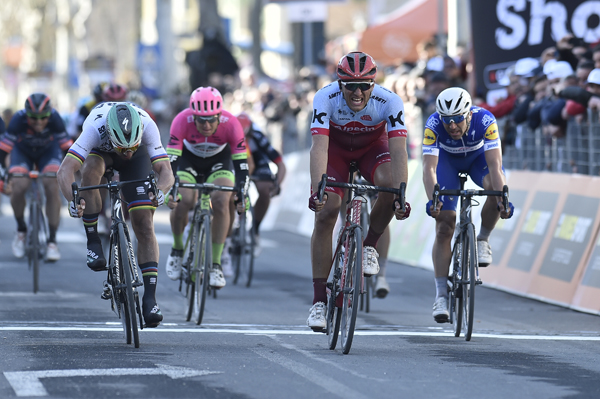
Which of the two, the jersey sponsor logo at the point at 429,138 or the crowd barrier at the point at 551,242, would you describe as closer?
the jersey sponsor logo at the point at 429,138

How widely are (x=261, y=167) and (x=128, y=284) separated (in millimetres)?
6468

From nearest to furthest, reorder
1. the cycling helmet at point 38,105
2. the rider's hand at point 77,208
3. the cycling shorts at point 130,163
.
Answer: the rider's hand at point 77,208, the cycling shorts at point 130,163, the cycling helmet at point 38,105

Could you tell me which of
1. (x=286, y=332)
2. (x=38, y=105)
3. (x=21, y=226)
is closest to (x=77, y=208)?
(x=286, y=332)

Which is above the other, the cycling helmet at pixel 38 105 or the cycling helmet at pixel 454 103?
the cycling helmet at pixel 38 105

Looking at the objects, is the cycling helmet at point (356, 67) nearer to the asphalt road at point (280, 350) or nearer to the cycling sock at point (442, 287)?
the asphalt road at point (280, 350)

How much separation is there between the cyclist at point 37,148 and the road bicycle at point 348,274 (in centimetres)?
568

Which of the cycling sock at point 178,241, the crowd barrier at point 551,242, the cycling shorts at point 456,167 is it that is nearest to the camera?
the cycling shorts at point 456,167

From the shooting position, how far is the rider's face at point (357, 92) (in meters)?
8.91

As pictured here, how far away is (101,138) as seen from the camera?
946 centimetres

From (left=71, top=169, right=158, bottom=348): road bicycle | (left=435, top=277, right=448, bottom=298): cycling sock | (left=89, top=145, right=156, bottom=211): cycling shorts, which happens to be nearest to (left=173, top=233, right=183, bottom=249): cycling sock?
(left=89, top=145, right=156, bottom=211): cycling shorts

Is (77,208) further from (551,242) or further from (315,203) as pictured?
(551,242)

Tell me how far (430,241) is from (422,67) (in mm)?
4118

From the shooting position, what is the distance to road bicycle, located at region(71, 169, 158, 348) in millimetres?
9000

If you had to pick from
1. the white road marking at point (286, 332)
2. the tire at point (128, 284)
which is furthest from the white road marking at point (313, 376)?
the white road marking at point (286, 332)
